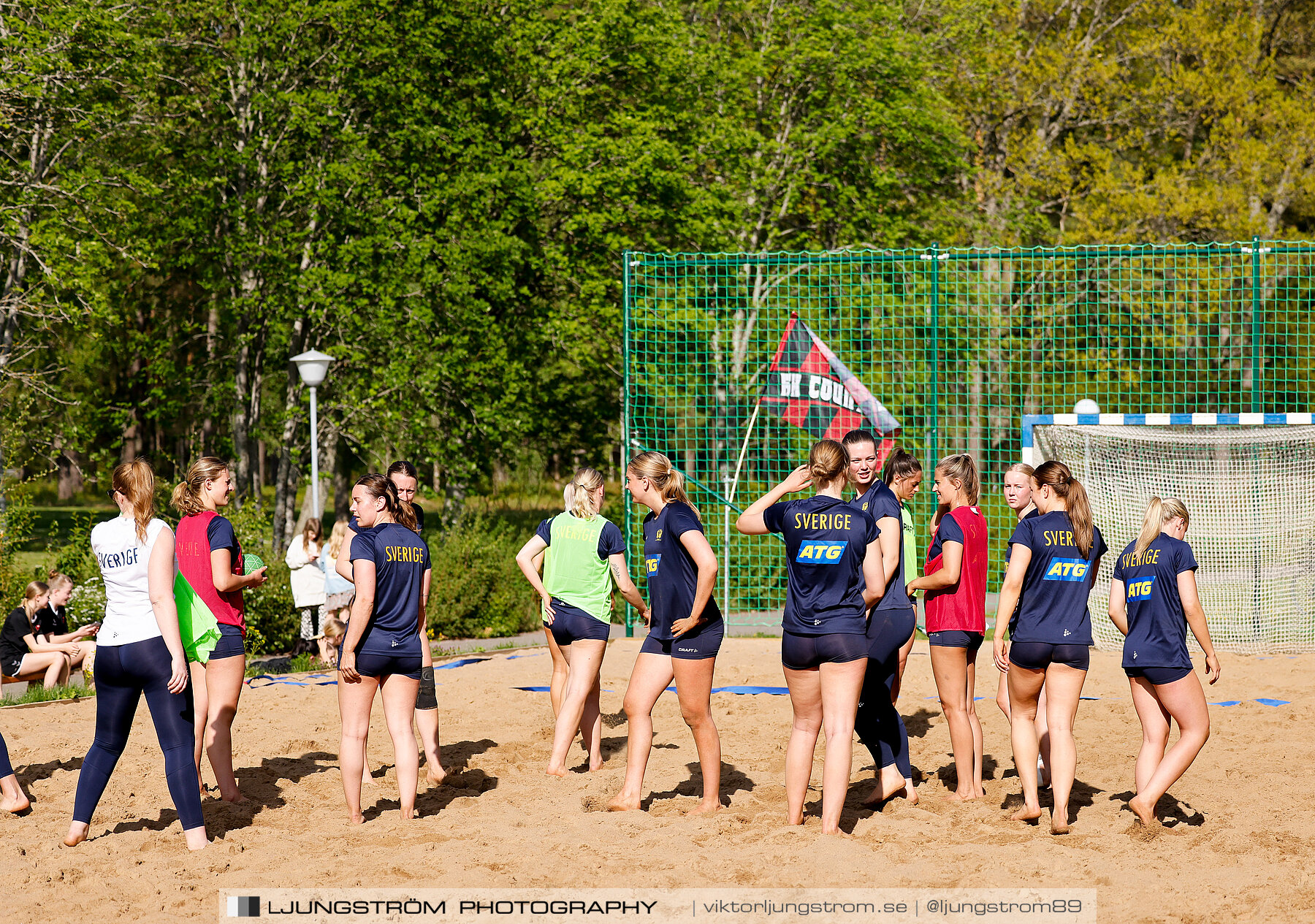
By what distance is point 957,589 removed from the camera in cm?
548

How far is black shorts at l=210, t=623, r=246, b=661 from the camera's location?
17.6 feet

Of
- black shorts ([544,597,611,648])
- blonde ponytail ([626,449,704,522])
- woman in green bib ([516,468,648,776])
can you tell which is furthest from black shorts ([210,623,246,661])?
blonde ponytail ([626,449,704,522])

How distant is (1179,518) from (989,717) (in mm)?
2952

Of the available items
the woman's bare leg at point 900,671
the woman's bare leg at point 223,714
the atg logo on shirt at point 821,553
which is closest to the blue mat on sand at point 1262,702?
the woman's bare leg at point 900,671

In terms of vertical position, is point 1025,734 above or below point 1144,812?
above

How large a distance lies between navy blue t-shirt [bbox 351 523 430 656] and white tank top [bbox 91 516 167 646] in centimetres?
83

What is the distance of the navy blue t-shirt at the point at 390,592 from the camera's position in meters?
5.19

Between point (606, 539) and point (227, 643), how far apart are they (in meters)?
1.87

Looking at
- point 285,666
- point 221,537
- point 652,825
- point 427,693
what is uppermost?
point 221,537

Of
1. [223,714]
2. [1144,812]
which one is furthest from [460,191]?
[1144,812]

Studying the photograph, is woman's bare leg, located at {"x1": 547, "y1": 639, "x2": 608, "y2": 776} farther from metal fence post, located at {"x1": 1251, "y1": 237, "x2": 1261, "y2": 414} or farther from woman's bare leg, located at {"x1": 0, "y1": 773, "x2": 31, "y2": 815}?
metal fence post, located at {"x1": 1251, "y1": 237, "x2": 1261, "y2": 414}

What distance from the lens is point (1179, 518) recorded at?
514 cm

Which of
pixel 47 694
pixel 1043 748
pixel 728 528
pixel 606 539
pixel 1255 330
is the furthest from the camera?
pixel 728 528

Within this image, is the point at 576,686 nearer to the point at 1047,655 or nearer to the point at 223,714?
the point at 223,714
